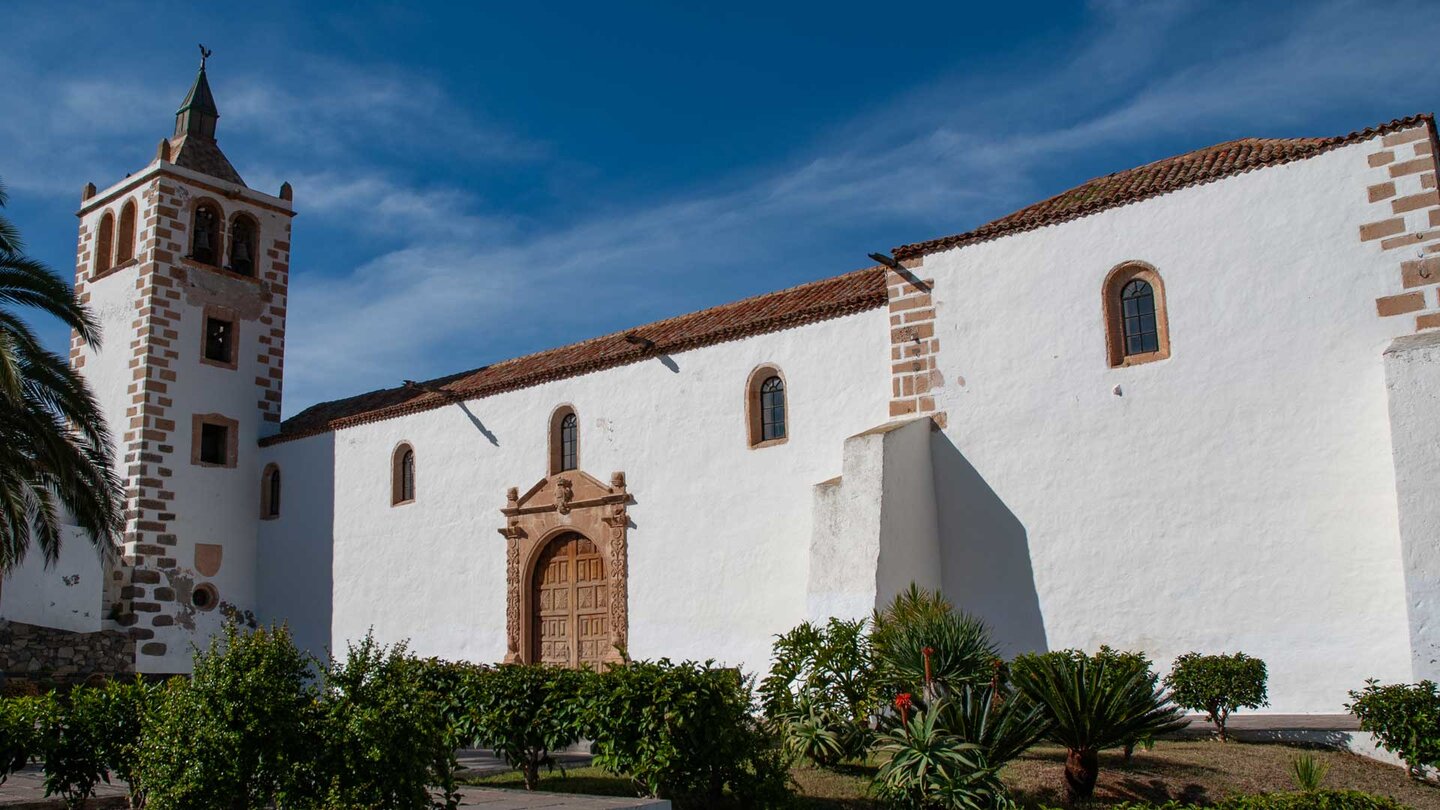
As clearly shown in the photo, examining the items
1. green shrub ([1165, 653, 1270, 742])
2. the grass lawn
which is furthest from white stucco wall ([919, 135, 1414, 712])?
the grass lawn

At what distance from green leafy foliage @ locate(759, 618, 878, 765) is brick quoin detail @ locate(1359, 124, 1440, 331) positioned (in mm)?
5841

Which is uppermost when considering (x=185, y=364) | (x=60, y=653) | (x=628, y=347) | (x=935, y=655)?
(x=185, y=364)

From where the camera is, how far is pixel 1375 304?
11.2 metres

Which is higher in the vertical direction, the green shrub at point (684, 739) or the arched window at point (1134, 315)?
the arched window at point (1134, 315)

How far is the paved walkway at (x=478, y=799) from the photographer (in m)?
7.54

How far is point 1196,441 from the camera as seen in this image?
39.1 ft

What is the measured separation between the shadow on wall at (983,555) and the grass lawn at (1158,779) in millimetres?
2556

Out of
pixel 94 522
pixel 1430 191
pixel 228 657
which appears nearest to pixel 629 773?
pixel 228 657

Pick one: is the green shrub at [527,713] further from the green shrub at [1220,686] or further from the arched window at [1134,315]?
the arched window at [1134,315]

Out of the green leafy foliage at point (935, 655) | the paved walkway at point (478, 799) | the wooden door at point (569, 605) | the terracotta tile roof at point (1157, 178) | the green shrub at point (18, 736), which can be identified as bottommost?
the paved walkway at point (478, 799)

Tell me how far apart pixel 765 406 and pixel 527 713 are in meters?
6.93

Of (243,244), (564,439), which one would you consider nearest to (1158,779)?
(564,439)

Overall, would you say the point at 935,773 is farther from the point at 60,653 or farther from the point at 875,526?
the point at 60,653

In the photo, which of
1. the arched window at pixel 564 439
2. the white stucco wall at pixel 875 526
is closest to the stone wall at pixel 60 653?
the arched window at pixel 564 439
